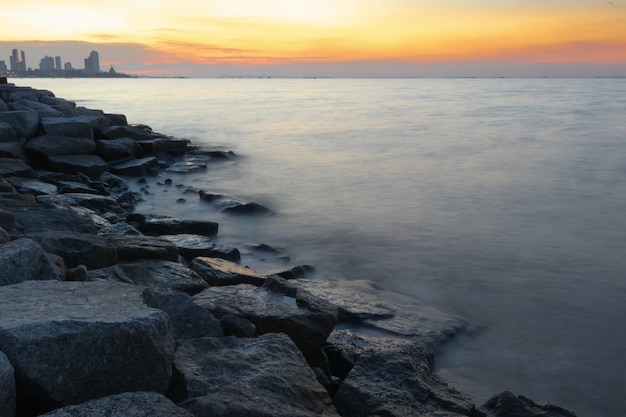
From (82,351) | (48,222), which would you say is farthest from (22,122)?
(82,351)

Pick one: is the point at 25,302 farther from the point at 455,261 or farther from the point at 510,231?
the point at 510,231

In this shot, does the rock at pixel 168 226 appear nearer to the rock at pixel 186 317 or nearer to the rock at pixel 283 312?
the rock at pixel 283 312

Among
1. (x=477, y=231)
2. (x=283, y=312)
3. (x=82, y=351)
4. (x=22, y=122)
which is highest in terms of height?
(x=22, y=122)

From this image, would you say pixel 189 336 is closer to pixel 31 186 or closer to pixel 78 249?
pixel 78 249

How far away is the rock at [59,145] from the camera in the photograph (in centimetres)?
1187

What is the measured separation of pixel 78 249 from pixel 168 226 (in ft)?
10.6

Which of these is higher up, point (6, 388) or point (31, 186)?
point (6, 388)

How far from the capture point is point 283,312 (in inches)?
161

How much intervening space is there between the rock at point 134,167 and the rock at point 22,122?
1768mm

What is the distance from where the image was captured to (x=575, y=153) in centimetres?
1894

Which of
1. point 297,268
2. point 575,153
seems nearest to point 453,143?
point 575,153

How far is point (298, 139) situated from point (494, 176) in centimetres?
985

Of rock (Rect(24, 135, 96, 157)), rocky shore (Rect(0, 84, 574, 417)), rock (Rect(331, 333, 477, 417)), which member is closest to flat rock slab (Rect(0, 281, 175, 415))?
rocky shore (Rect(0, 84, 574, 417))

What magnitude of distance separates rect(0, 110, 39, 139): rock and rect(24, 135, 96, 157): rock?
419 millimetres
